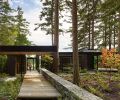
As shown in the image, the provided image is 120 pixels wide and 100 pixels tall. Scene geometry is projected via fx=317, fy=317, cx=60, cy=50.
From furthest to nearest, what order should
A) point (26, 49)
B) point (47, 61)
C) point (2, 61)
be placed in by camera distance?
point (47, 61), point (2, 61), point (26, 49)

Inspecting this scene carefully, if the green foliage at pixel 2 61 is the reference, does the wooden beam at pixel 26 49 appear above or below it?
above

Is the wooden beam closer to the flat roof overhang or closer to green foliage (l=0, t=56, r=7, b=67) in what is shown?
the flat roof overhang

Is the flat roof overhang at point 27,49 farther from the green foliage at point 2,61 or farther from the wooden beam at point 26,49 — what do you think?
the green foliage at point 2,61

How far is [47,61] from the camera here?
40844 millimetres

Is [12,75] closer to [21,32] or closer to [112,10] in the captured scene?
[112,10]

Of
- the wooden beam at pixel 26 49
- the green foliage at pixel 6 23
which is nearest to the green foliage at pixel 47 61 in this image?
the green foliage at pixel 6 23

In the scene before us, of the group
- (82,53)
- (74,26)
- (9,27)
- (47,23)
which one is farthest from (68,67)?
(74,26)

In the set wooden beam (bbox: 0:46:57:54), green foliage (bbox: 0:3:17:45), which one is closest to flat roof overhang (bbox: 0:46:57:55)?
wooden beam (bbox: 0:46:57:54)

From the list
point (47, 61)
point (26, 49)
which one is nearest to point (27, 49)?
point (26, 49)

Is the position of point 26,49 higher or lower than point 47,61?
higher

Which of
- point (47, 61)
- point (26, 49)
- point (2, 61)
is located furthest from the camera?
point (47, 61)

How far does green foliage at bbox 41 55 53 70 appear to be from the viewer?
131 feet

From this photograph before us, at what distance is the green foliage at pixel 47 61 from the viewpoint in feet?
131

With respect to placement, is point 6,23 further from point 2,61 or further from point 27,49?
point 27,49
